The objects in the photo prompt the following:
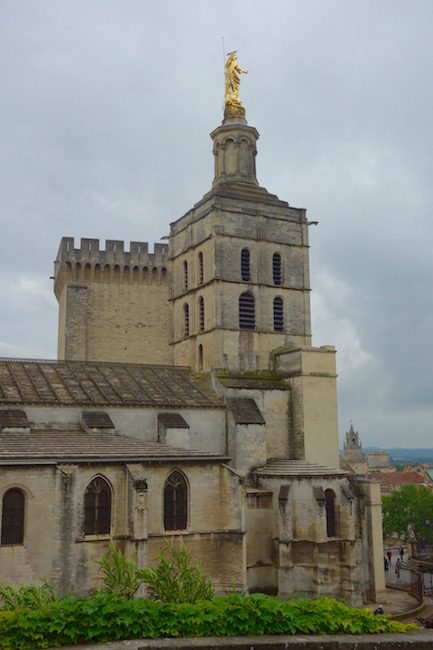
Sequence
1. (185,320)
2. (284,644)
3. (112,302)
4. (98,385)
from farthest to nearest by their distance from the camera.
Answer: (112,302), (185,320), (98,385), (284,644)

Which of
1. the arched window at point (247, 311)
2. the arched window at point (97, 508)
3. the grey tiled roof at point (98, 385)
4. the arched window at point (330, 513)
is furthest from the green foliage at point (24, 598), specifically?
the arched window at point (247, 311)

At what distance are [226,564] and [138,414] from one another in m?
8.24

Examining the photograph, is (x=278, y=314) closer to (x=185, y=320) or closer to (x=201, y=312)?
(x=201, y=312)

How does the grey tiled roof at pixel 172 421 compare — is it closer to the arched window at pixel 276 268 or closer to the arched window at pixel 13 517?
the arched window at pixel 13 517

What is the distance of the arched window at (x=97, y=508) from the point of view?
22.6m

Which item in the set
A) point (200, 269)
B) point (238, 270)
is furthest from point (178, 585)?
point (200, 269)

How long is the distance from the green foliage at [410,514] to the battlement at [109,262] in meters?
30.2

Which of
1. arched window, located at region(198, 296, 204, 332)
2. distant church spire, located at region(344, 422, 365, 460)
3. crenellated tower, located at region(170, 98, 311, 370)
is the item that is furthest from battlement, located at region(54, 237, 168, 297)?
distant church spire, located at region(344, 422, 365, 460)

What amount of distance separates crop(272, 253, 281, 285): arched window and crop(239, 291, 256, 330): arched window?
2.12 m

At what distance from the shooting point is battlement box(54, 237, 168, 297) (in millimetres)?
49094

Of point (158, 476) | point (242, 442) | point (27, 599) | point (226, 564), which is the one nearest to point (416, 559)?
point (242, 442)

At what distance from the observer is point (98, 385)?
30875mm

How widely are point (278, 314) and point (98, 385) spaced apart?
37.7 ft

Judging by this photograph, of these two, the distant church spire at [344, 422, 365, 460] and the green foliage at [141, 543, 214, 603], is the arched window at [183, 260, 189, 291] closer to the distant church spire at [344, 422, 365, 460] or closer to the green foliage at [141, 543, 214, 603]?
the green foliage at [141, 543, 214, 603]
